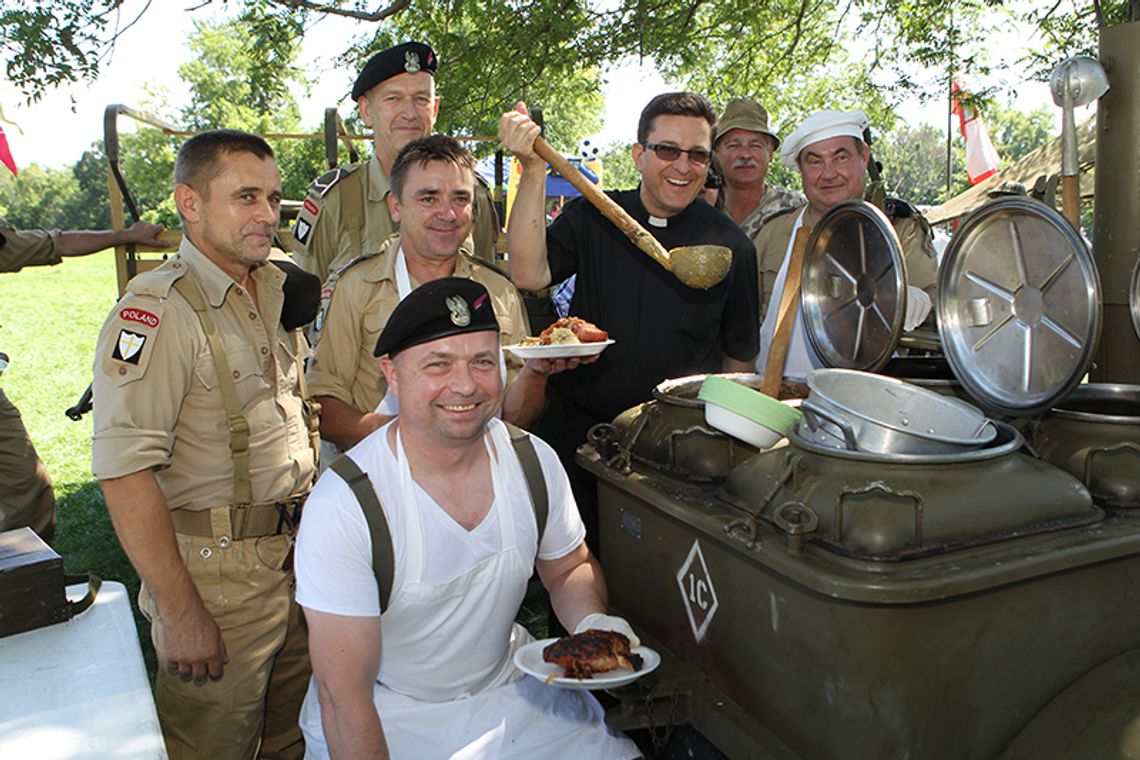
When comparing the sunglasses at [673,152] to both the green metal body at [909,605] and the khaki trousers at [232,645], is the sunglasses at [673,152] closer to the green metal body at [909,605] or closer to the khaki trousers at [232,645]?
the green metal body at [909,605]

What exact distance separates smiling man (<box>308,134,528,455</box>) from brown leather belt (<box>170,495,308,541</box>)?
0.43 metres

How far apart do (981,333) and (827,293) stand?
75 centimetres

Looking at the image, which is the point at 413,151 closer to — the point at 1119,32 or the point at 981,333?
the point at 981,333

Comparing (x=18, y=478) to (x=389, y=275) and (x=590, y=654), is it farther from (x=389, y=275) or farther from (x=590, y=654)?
(x=590, y=654)

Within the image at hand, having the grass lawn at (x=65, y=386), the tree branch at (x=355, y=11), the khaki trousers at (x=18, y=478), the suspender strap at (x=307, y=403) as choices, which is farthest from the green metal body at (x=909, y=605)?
the tree branch at (x=355, y=11)

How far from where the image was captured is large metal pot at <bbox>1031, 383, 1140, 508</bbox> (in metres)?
2.09

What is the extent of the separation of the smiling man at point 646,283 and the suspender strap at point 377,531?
4.59ft

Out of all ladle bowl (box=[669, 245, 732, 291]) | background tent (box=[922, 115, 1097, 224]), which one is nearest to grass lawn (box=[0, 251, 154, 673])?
ladle bowl (box=[669, 245, 732, 291])

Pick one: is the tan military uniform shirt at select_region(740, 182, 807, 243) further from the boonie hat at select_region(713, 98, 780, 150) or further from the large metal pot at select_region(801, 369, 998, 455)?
the large metal pot at select_region(801, 369, 998, 455)

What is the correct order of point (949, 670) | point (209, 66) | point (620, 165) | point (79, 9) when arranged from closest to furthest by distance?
point (949, 670) < point (79, 9) < point (209, 66) < point (620, 165)

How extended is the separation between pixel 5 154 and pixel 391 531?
5944mm

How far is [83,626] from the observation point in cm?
250

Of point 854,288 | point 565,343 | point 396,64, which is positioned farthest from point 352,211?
point 854,288

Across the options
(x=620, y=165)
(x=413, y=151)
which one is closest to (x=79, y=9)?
(x=413, y=151)
